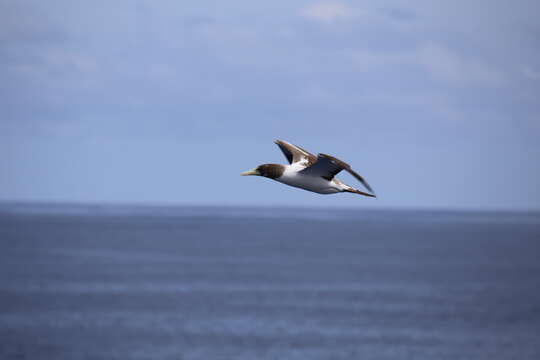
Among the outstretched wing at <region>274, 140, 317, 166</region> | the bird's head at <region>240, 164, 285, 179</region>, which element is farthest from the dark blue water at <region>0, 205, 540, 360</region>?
the bird's head at <region>240, 164, 285, 179</region>

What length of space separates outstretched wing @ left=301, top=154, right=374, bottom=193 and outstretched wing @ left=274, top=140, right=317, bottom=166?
232cm

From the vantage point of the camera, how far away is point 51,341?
122 meters

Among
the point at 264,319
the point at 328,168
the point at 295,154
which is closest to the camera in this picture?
the point at 328,168

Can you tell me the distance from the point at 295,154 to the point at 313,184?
2805 mm

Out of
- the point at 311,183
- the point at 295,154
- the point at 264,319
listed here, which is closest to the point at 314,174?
the point at 311,183

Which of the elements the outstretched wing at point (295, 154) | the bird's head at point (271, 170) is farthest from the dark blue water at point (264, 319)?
the bird's head at point (271, 170)

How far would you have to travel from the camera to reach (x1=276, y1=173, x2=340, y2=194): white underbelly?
17.0 metres

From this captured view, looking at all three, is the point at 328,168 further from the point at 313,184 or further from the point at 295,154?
the point at 295,154

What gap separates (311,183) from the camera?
56.2 ft

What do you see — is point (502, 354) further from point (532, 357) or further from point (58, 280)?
point (58, 280)

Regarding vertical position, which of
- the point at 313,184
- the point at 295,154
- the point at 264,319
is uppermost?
the point at 295,154

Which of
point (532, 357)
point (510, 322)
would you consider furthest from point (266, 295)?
point (532, 357)

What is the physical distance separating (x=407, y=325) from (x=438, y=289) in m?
52.7

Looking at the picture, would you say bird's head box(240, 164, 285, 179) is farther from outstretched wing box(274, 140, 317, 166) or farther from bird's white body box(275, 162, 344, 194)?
outstretched wing box(274, 140, 317, 166)
